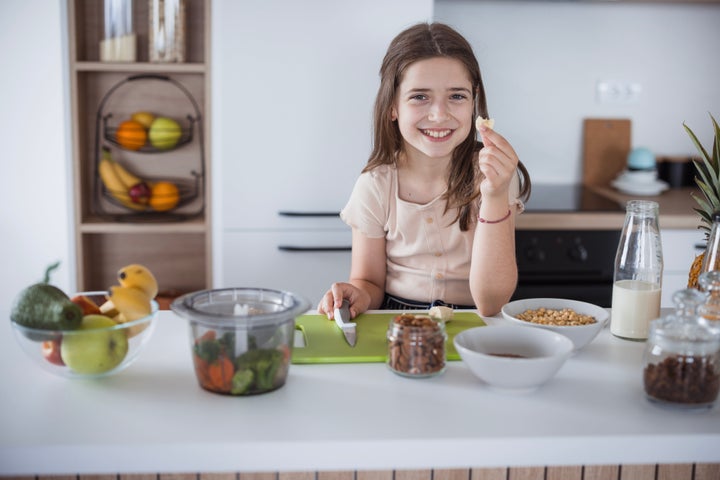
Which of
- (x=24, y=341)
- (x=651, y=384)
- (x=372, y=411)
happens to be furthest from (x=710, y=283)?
(x=24, y=341)

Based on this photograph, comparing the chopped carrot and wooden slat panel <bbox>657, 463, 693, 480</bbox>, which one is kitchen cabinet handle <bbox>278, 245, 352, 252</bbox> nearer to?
the chopped carrot

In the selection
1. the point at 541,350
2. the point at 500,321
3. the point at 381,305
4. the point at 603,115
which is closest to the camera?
the point at 541,350

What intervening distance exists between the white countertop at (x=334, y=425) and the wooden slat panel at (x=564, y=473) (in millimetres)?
97

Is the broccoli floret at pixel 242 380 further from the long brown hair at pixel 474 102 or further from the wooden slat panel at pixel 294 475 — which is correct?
the long brown hair at pixel 474 102

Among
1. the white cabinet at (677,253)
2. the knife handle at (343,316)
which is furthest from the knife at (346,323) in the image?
the white cabinet at (677,253)

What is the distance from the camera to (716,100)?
3312 mm

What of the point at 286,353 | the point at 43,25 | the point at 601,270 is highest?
the point at 43,25

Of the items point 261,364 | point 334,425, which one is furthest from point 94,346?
point 334,425

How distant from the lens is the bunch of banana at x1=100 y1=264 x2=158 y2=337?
121 cm

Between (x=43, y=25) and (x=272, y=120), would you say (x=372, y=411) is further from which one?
(x=43, y=25)

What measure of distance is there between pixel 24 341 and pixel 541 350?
0.78m

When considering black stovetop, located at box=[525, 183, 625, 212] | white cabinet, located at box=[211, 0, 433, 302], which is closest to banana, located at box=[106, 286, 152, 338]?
white cabinet, located at box=[211, 0, 433, 302]

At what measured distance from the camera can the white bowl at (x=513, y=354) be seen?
1.15 metres

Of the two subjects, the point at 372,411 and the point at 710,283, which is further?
the point at 710,283
